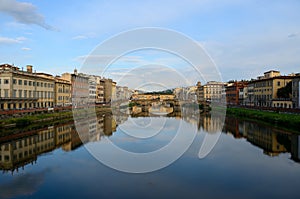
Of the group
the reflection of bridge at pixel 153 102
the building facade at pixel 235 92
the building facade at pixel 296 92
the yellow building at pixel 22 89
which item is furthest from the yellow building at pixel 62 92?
the building facade at pixel 235 92

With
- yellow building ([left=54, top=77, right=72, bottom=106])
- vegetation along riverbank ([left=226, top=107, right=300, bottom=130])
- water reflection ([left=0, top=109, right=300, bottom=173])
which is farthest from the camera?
yellow building ([left=54, top=77, right=72, bottom=106])

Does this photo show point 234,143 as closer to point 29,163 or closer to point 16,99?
point 29,163

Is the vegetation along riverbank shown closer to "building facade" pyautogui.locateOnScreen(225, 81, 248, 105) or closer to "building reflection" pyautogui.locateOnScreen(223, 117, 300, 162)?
"building reflection" pyautogui.locateOnScreen(223, 117, 300, 162)

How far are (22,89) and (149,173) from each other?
53.6 feet

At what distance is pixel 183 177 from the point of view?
7281 mm

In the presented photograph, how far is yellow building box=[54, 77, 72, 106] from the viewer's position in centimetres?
2753

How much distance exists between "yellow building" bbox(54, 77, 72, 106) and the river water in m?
15.0

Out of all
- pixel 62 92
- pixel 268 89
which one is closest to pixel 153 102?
pixel 62 92

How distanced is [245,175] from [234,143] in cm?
534

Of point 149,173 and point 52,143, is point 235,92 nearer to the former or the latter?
point 52,143

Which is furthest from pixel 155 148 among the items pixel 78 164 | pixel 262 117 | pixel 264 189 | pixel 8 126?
pixel 262 117

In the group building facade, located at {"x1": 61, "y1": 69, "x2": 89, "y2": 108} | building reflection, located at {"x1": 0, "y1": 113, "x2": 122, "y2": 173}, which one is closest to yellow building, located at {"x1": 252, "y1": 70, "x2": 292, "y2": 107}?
building reflection, located at {"x1": 0, "y1": 113, "x2": 122, "y2": 173}

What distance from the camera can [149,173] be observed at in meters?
7.66

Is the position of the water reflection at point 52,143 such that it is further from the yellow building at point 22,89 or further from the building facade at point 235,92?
the building facade at point 235,92
